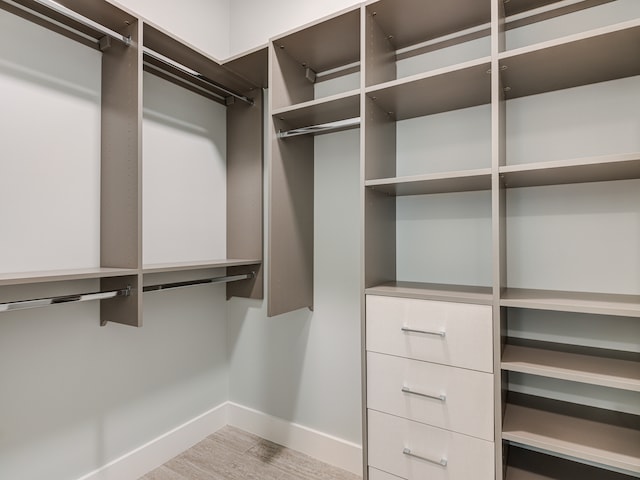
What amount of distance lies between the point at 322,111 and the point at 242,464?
78.7 inches

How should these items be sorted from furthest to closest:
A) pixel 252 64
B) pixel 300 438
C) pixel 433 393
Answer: pixel 300 438 → pixel 252 64 → pixel 433 393

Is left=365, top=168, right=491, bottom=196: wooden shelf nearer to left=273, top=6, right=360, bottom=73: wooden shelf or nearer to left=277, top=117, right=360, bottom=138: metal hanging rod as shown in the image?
left=277, top=117, right=360, bottom=138: metal hanging rod

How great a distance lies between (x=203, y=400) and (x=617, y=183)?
2.50 meters

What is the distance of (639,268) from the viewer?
1.38 m

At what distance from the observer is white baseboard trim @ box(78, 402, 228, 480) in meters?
1.86

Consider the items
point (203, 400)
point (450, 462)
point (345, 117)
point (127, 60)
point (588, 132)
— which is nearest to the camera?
point (450, 462)

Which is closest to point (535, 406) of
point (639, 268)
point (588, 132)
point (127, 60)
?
point (639, 268)

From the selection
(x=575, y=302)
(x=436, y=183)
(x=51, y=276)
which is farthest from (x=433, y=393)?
(x=51, y=276)

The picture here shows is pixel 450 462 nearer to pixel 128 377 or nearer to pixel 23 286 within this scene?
pixel 128 377

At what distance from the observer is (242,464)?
2.08 metres

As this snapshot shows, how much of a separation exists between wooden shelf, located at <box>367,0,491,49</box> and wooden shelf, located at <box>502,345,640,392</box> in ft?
4.73

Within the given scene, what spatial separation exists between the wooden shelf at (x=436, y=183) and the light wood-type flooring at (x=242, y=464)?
62.1 inches

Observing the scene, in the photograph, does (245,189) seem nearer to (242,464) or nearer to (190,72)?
(190,72)

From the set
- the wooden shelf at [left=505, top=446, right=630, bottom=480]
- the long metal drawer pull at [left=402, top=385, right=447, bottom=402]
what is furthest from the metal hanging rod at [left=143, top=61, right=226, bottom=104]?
the wooden shelf at [left=505, top=446, right=630, bottom=480]
